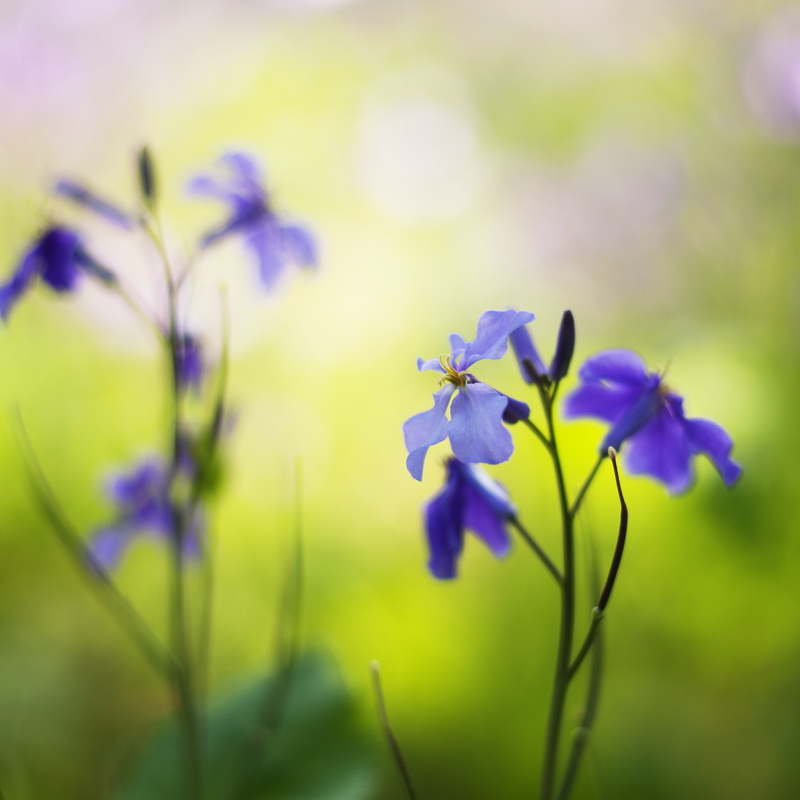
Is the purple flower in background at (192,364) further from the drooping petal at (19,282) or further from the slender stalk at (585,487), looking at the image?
the slender stalk at (585,487)

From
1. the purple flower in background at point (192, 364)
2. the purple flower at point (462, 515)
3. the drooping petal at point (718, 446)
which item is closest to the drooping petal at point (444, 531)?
the purple flower at point (462, 515)

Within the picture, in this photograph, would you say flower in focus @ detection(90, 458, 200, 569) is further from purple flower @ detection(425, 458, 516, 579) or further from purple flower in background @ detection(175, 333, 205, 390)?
purple flower @ detection(425, 458, 516, 579)

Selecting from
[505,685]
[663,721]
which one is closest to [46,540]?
[505,685]

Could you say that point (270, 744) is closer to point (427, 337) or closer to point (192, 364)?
point (192, 364)

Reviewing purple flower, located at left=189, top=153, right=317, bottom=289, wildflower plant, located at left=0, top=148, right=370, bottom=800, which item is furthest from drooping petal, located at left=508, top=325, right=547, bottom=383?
purple flower, located at left=189, top=153, right=317, bottom=289

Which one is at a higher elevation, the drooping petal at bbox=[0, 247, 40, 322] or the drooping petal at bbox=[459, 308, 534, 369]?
the drooping petal at bbox=[0, 247, 40, 322]

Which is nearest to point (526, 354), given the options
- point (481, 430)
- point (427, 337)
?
point (481, 430)
